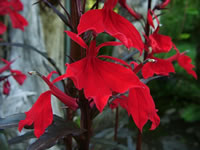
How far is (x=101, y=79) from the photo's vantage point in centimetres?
33

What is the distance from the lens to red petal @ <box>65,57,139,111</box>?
1.01 ft

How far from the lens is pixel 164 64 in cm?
51

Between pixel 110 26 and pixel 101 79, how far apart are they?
0.08 meters

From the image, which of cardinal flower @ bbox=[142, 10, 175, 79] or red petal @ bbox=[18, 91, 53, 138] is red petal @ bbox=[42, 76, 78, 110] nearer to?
red petal @ bbox=[18, 91, 53, 138]

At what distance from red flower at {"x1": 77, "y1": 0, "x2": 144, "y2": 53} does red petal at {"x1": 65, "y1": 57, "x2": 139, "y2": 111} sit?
5cm

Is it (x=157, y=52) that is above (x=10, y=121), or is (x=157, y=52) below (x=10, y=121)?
above

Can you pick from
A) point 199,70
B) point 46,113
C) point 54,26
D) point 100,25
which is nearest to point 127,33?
point 100,25

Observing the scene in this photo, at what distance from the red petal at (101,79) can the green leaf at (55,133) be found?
136 mm

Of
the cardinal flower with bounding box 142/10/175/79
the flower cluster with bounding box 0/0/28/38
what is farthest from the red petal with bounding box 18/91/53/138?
the flower cluster with bounding box 0/0/28/38

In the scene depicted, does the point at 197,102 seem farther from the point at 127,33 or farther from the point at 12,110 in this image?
the point at 127,33

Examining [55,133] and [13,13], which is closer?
[55,133]

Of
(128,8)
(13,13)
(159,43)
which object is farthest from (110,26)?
(13,13)

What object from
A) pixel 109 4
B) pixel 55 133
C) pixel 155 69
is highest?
pixel 109 4

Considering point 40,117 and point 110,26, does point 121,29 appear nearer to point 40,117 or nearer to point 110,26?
point 110,26
